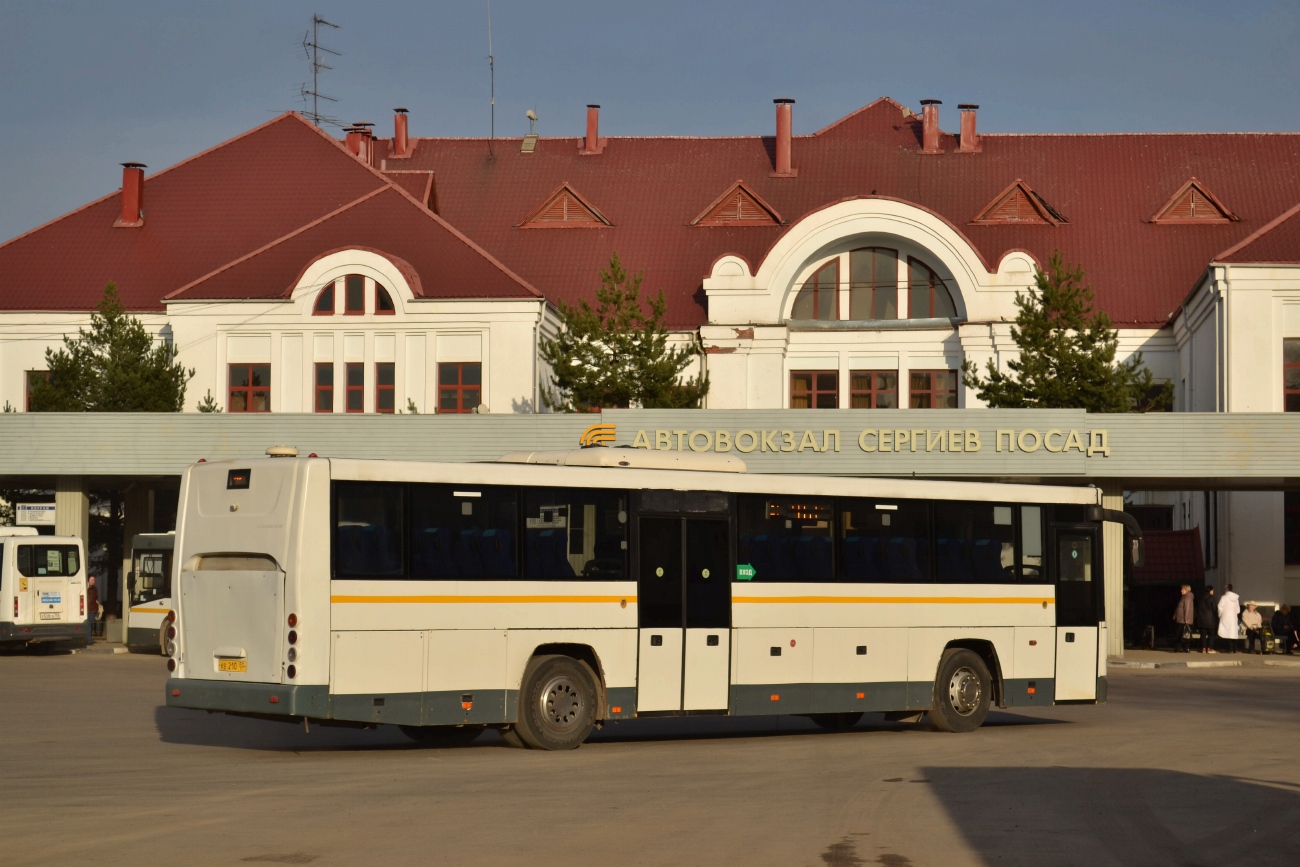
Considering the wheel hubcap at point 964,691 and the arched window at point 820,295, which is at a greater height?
the arched window at point 820,295

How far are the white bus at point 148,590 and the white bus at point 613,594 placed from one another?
20245mm

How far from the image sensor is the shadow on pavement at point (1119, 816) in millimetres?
10703

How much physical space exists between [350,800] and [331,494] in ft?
12.0

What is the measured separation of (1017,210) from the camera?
54.7 m

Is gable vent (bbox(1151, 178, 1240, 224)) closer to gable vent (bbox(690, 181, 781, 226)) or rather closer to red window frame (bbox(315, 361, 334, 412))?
gable vent (bbox(690, 181, 781, 226))

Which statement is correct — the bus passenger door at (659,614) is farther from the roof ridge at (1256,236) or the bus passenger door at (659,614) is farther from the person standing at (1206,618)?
the roof ridge at (1256,236)

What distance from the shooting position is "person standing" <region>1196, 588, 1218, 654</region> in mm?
38438

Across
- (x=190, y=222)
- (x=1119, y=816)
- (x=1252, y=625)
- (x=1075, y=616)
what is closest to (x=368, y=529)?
(x=1119, y=816)

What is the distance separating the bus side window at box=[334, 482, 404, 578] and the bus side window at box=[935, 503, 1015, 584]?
662 cm

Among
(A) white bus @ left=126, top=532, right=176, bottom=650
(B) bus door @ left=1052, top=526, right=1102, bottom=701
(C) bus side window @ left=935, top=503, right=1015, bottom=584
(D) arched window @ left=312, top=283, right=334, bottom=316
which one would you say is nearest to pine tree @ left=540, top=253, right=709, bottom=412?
(D) arched window @ left=312, top=283, right=334, bottom=316

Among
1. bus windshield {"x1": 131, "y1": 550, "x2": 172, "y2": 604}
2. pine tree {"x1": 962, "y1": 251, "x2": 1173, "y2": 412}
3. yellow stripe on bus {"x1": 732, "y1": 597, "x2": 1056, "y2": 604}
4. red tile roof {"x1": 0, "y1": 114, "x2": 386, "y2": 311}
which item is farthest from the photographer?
red tile roof {"x1": 0, "y1": 114, "x2": 386, "y2": 311}

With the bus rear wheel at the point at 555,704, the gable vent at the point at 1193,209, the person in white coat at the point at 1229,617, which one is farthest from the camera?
the gable vent at the point at 1193,209

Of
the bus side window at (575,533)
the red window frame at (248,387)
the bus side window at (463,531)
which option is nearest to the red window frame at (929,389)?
the red window frame at (248,387)

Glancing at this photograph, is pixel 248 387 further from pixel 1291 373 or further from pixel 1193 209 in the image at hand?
pixel 1193 209
